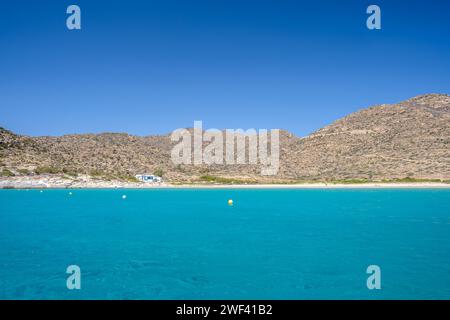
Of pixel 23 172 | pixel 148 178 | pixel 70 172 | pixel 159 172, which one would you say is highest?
pixel 23 172

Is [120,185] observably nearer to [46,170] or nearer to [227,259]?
[46,170]

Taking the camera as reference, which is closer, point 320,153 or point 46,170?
point 46,170

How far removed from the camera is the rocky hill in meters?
106

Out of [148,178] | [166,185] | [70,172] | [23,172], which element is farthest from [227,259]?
[148,178]

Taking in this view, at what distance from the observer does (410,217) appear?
3566cm

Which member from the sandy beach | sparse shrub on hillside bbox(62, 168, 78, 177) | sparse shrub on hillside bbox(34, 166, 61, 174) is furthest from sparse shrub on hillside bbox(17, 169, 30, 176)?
sparse shrub on hillside bbox(62, 168, 78, 177)

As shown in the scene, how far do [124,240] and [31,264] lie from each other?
685 centimetres

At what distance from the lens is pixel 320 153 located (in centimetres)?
13075

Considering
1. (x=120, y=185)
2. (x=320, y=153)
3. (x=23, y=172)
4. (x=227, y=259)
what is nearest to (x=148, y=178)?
(x=120, y=185)

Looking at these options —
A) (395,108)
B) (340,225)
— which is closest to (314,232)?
(340,225)

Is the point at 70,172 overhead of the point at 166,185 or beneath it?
overhead

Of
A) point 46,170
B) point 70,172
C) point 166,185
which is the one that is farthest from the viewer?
point 166,185

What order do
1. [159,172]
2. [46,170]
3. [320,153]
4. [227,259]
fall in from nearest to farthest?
[227,259] → [46,170] → [159,172] → [320,153]
